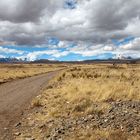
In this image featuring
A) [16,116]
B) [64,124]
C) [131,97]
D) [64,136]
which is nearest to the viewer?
[64,136]

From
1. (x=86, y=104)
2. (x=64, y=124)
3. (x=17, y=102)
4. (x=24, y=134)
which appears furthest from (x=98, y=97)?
(x=24, y=134)

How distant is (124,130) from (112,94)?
939cm

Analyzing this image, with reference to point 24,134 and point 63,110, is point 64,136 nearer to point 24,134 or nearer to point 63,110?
point 24,134

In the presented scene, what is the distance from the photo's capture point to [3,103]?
778 inches

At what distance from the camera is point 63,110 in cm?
1584

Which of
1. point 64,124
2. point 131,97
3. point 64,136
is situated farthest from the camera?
point 131,97

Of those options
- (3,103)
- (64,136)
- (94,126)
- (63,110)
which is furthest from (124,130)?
(3,103)

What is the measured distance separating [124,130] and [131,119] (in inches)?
54.6

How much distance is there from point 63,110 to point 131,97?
210 inches

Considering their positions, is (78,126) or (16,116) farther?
(16,116)

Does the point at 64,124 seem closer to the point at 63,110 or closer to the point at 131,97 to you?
the point at 63,110

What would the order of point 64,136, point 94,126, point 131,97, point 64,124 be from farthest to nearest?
point 131,97, point 64,124, point 94,126, point 64,136

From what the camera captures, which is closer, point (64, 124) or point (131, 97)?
point (64, 124)

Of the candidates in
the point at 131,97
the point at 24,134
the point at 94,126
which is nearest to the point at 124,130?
the point at 94,126
